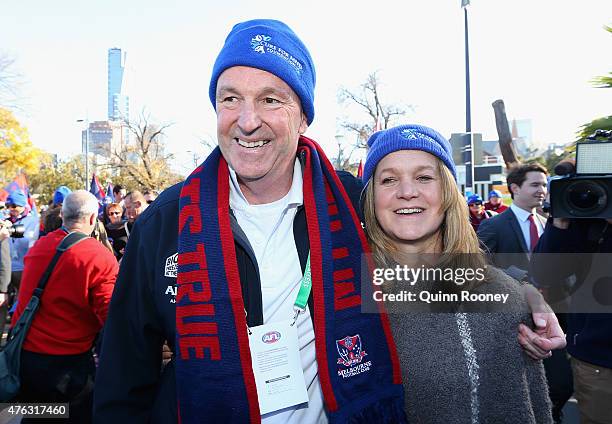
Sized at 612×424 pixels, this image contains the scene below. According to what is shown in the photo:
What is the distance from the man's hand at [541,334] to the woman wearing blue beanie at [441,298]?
1.3 inches

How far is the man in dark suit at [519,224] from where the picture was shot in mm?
4527

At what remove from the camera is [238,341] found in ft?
5.64

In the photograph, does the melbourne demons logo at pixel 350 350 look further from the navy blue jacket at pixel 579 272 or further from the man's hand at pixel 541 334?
the navy blue jacket at pixel 579 272

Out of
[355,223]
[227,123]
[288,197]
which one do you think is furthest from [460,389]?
[227,123]

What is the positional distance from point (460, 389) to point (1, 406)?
3673 millimetres

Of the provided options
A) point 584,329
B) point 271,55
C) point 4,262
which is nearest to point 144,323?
point 271,55

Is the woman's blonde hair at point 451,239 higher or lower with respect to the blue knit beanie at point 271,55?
lower

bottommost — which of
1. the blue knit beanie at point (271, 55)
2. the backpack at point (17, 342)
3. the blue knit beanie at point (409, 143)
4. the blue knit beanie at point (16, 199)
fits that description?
the backpack at point (17, 342)

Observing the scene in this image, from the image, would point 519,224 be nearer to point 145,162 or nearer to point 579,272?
point 579,272

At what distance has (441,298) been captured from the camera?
6.79 feet

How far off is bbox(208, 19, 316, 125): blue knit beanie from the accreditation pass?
890 millimetres

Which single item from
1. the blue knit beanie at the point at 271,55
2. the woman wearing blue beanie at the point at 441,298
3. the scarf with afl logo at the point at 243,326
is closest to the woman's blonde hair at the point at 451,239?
the woman wearing blue beanie at the point at 441,298

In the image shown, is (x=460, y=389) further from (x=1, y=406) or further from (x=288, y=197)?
(x=1, y=406)

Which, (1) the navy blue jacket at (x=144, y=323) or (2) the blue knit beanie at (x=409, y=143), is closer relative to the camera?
(1) the navy blue jacket at (x=144, y=323)
